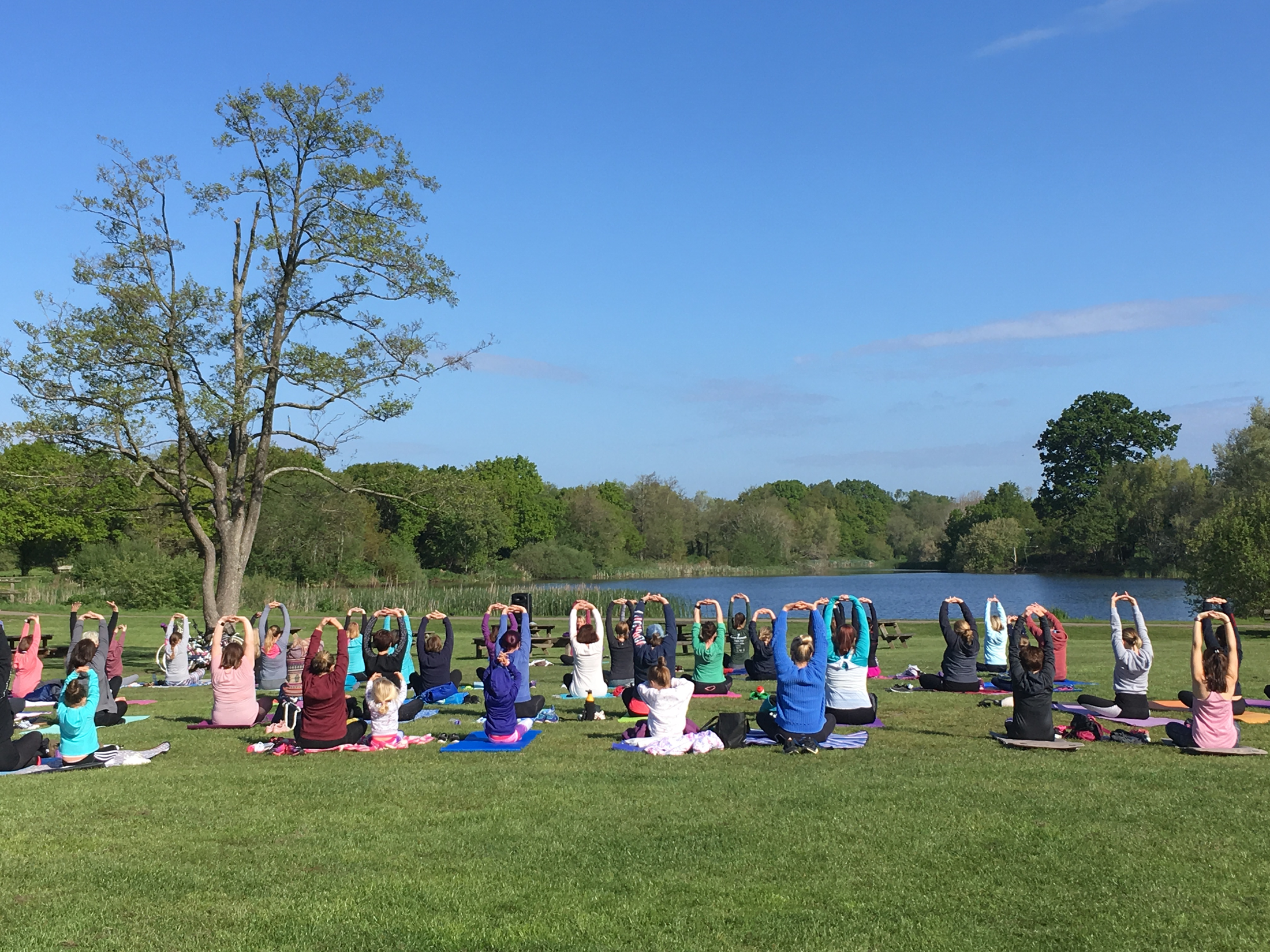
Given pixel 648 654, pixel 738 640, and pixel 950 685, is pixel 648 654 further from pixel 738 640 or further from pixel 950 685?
pixel 738 640

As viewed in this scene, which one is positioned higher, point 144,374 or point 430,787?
point 144,374

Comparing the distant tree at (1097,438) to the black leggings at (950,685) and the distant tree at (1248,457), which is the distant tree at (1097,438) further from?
the black leggings at (950,685)

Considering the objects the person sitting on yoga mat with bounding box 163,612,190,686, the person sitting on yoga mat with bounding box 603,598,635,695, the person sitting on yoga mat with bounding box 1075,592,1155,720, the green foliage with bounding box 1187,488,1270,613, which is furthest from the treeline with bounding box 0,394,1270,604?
the person sitting on yoga mat with bounding box 1075,592,1155,720

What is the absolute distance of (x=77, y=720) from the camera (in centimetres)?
1055

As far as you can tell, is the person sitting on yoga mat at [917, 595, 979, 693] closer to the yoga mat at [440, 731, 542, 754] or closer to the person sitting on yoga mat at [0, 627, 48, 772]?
the yoga mat at [440, 731, 542, 754]

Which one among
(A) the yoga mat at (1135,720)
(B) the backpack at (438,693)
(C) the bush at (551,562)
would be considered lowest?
(B) the backpack at (438,693)

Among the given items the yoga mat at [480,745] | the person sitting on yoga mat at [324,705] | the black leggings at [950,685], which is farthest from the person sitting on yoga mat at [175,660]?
the black leggings at [950,685]

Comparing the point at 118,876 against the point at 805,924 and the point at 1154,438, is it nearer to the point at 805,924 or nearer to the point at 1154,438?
the point at 805,924

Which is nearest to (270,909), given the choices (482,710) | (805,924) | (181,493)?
(805,924)

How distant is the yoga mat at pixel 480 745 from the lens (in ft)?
36.9

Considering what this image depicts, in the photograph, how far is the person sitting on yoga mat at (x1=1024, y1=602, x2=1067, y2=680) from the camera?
14.7 meters

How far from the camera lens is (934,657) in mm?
22641

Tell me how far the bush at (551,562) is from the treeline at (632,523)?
15 centimetres

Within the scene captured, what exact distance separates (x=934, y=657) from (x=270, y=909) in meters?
19.0
